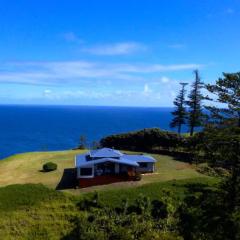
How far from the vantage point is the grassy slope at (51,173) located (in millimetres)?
48625

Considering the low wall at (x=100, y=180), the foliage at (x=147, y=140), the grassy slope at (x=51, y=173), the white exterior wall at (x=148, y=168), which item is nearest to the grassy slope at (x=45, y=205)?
the grassy slope at (x=51, y=173)

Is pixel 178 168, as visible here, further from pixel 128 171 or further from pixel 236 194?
pixel 236 194

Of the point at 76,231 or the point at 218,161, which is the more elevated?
the point at 218,161

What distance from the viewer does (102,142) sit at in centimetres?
7238

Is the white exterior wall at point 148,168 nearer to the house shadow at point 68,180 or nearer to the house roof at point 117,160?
the house roof at point 117,160

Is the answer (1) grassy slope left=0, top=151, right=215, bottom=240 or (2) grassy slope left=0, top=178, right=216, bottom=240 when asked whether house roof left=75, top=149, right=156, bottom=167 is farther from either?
(2) grassy slope left=0, top=178, right=216, bottom=240

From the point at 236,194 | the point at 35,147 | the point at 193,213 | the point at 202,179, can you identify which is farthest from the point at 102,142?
the point at 35,147

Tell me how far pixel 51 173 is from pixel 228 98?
2786 centimetres

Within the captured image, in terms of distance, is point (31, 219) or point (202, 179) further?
point (202, 179)

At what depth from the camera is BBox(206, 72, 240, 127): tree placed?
105ft

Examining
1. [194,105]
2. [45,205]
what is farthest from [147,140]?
[45,205]

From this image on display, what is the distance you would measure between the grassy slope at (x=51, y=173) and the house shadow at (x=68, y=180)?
532 millimetres

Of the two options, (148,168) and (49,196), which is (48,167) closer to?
(49,196)

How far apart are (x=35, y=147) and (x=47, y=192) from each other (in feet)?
326
